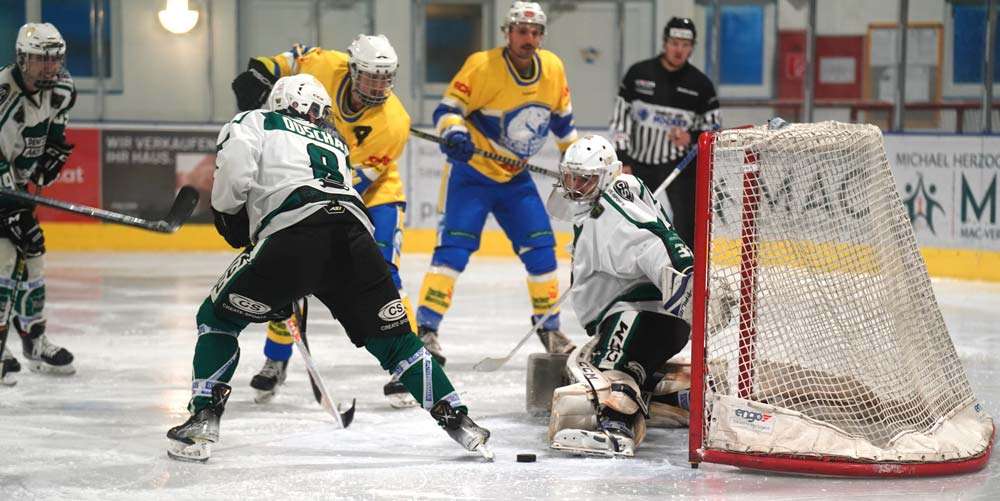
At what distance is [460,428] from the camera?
362cm

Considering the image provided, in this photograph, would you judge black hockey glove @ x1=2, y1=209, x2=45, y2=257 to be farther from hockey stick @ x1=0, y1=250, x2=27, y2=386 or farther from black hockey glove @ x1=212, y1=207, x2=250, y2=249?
black hockey glove @ x1=212, y1=207, x2=250, y2=249

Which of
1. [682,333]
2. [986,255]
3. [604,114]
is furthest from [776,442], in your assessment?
[604,114]

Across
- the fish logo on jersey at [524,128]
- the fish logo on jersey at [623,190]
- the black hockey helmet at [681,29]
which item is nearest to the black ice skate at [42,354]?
the fish logo on jersey at [524,128]

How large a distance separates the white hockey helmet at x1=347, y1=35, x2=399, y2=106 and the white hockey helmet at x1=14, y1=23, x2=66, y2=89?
104cm

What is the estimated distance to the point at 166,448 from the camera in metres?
3.80

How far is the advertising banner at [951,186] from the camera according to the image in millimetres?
7824

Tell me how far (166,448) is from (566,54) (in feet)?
25.2

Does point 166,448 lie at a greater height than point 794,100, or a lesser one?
lesser

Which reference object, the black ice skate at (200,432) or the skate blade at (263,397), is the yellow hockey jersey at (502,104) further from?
the black ice skate at (200,432)

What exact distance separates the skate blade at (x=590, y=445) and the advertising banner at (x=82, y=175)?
6.27 m

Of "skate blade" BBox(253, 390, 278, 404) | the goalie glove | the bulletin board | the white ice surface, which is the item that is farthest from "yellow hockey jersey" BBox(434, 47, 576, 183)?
the bulletin board

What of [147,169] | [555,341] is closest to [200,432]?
[555,341]

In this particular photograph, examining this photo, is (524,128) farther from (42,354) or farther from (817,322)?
(817,322)

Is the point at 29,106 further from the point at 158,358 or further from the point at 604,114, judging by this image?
the point at 604,114
